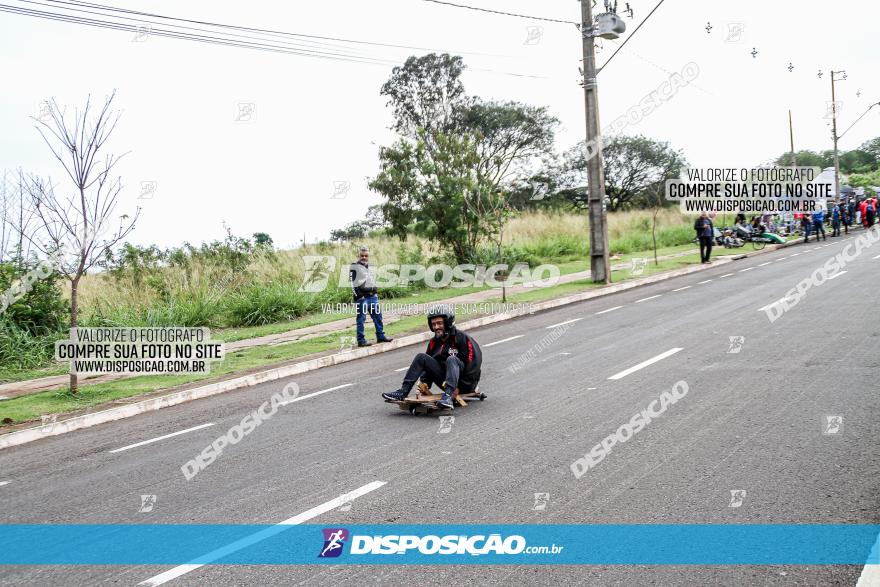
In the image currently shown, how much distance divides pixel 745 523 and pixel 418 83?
49664 millimetres

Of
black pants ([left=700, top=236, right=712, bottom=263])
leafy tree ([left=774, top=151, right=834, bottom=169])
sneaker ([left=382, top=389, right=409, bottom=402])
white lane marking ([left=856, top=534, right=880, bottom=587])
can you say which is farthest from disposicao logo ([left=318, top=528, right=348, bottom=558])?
leafy tree ([left=774, top=151, right=834, bottom=169])

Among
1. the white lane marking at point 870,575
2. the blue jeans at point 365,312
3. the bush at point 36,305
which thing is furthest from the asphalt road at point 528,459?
the bush at point 36,305

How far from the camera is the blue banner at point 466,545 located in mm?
4336

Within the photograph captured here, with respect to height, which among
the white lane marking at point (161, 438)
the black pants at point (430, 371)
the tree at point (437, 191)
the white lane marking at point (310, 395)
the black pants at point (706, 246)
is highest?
the tree at point (437, 191)

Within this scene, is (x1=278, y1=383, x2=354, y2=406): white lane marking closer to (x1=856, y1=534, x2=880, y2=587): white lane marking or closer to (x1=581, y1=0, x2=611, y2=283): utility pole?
(x1=856, y1=534, x2=880, y2=587): white lane marking

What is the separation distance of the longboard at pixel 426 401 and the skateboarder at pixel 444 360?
8 cm

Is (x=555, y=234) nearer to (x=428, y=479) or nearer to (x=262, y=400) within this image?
(x=262, y=400)

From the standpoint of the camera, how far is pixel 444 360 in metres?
8.86

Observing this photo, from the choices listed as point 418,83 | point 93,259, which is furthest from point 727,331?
point 418,83

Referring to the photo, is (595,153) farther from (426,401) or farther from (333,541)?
(333,541)

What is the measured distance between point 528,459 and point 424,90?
47.8 metres

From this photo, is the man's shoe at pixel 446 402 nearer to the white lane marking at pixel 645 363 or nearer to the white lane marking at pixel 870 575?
the white lane marking at pixel 645 363

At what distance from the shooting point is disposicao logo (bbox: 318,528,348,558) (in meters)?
4.66

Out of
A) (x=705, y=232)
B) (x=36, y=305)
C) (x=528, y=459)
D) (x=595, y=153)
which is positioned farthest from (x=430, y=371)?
(x=705, y=232)
